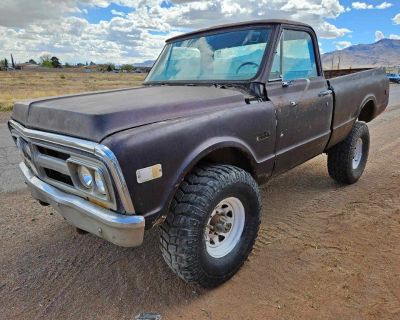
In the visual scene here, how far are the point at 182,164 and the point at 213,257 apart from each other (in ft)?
2.69

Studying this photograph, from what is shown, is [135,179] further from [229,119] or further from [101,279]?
[101,279]

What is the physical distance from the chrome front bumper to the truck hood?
0.43m

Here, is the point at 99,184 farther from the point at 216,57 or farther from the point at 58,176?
the point at 216,57

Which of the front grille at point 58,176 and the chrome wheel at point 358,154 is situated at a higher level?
the front grille at point 58,176

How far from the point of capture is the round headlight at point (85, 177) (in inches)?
90.6

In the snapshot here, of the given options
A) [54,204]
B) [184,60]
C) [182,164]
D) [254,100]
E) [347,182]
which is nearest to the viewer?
[182,164]

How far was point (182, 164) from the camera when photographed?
→ 241 centimetres

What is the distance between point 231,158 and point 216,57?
1141 mm

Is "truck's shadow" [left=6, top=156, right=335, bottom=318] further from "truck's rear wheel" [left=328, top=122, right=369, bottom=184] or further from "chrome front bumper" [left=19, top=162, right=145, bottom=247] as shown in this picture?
"truck's rear wheel" [left=328, top=122, right=369, bottom=184]

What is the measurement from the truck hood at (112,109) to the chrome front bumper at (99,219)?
16.9 inches

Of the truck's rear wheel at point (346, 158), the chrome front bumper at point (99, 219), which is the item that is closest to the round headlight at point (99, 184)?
the chrome front bumper at point (99, 219)

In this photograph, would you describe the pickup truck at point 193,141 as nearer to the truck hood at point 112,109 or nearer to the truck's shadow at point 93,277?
the truck hood at point 112,109

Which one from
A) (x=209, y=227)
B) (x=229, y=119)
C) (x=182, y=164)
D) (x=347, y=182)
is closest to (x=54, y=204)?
(x=182, y=164)

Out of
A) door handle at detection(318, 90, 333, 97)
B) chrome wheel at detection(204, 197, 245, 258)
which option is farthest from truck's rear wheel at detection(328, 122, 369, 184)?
chrome wheel at detection(204, 197, 245, 258)
